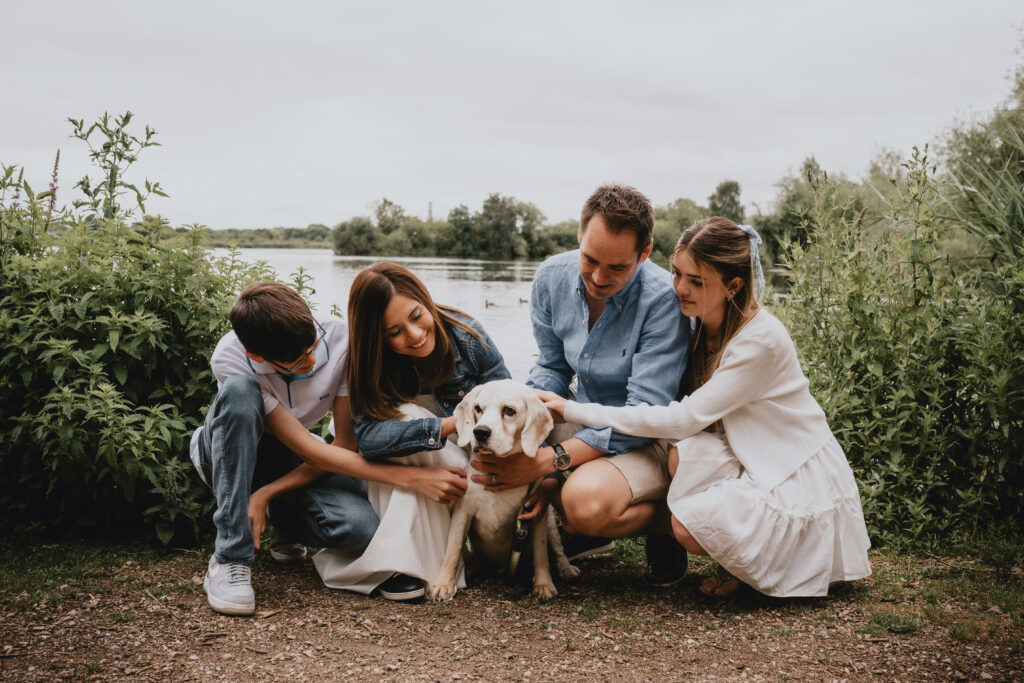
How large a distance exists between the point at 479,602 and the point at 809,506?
1601 millimetres

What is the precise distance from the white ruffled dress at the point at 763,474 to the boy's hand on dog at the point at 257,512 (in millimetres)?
1787

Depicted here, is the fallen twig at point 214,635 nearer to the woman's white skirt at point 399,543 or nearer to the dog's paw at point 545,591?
the woman's white skirt at point 399,543

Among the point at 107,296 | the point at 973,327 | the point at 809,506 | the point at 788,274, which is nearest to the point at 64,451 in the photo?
the point at 107,296

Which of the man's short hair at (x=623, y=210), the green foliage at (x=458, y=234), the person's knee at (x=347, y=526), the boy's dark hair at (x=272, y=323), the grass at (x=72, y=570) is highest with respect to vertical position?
the green foliage at (x=458, y=234)

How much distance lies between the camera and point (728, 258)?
3404 millimetres

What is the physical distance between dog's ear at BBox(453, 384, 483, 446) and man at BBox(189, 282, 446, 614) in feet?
1.17

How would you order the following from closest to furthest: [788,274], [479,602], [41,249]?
[479,602], [41,249], [788,274]

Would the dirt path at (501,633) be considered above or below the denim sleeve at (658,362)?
below

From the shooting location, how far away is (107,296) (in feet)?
13.3

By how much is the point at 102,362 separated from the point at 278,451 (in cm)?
106

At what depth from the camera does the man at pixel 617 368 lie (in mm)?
3506

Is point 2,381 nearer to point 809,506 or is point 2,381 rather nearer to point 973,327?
point 809,506

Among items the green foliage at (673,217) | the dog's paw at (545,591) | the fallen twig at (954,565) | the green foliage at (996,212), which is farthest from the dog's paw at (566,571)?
the green foliage at (673,217)

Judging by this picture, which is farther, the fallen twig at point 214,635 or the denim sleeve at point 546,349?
the denim sleeve at point 546,349
